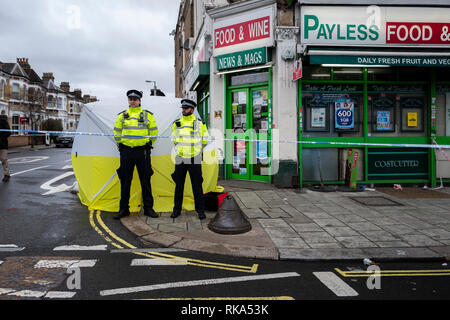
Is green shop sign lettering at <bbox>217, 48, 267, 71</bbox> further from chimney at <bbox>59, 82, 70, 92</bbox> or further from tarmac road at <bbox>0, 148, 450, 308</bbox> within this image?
chimney at <bbox>59, 82, 70, 92</bbox>

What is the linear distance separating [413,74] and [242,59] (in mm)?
4678

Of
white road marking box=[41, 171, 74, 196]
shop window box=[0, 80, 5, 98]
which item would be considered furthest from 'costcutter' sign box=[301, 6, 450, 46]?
shop window box=[0, 80, 5, 98]

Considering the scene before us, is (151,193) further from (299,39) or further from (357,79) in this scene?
(357,79)

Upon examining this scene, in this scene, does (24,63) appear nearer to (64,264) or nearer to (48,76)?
(48,76)

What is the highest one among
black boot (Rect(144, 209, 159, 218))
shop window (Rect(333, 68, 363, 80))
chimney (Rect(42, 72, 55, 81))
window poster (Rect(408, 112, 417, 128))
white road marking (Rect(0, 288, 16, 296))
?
chimney (Rect(42, 72, 55, 81))

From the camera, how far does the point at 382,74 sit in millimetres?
9609

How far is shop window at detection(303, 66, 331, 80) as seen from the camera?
9.43 metres

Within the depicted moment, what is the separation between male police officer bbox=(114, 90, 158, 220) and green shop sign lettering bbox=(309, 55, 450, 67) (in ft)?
14.9

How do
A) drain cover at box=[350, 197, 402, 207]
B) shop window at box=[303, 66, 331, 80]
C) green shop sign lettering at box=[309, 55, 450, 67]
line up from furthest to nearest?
shop window at box=[303, 66, 331, 80] → green shop sign lettering at box=[309, 55, 450, 67] → drain cover at box=[350, 197, 402, 207]

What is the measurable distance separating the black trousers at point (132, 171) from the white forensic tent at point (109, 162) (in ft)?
1.16

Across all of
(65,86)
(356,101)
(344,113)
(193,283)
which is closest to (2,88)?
(65,86)

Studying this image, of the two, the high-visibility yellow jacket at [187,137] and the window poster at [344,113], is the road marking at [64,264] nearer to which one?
the high-visibility yellow jacket at [187,137]

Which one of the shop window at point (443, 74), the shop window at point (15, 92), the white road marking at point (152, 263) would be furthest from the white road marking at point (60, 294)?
the shop window at point (15, 92)
